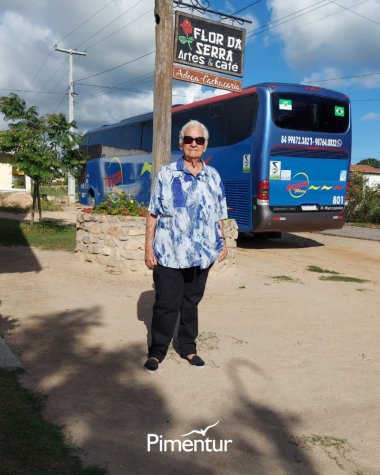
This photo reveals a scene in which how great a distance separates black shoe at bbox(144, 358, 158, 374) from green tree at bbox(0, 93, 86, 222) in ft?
28.5

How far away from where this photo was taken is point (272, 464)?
2574 mm

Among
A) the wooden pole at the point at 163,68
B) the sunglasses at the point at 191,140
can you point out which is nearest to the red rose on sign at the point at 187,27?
the wooden pole at the point at 163,68

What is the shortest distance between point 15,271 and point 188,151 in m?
5.10

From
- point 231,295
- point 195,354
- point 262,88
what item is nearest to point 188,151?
point 195,354

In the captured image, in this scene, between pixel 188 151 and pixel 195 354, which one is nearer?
pixel 188 151

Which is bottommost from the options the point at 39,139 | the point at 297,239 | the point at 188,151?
the point at 297,239

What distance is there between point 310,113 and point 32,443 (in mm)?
10440

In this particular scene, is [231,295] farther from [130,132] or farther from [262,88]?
[130,132]

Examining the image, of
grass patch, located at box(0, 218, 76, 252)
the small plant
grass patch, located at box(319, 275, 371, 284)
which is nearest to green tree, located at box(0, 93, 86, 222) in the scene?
grass patch, located at box(0, 218, 76, 252)

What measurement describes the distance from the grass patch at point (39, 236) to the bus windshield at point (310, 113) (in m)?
5.59

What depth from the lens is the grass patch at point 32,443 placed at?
7.79ft

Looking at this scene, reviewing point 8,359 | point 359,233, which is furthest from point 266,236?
point 8,359

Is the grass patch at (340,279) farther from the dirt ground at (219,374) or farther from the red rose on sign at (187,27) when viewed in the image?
the red rose on sign at (187,27)

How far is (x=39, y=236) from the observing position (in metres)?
11.5
